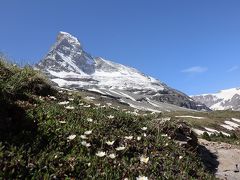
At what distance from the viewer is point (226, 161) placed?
18.6 meters

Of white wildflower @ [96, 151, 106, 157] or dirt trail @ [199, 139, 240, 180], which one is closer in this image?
white wildflower @ [96, 151, 106, 157]

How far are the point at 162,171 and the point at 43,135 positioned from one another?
307 centimetres

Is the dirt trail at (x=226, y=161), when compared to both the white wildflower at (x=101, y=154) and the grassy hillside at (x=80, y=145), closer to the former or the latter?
the grassy hillside at (x=80, y=145)

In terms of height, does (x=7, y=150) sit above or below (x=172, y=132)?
below

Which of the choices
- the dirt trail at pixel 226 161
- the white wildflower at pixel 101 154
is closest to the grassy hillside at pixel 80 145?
the white wildflower at pixel 101 154

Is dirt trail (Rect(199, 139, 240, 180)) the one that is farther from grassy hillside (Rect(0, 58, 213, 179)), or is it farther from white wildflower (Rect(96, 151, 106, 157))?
white wildflower (Rect(96, 151, 106, 157))

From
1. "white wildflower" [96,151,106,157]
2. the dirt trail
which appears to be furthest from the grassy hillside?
the dirt trail

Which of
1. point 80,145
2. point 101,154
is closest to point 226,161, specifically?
point 80,145

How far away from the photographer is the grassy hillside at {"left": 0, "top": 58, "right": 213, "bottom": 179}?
8.62m

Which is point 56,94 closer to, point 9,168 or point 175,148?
point 175,148

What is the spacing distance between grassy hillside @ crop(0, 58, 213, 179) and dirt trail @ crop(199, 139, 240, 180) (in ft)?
8.90

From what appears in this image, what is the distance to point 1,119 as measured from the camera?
33.5 feet

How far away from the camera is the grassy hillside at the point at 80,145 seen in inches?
340

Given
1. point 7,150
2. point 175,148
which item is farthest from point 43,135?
point 175,148
